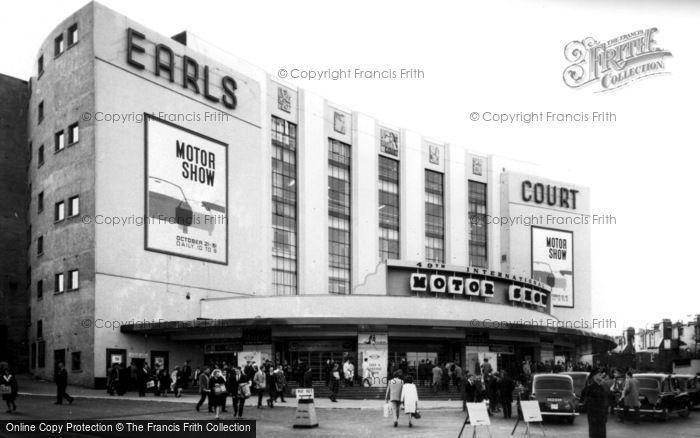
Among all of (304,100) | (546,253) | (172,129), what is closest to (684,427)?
(172,129)

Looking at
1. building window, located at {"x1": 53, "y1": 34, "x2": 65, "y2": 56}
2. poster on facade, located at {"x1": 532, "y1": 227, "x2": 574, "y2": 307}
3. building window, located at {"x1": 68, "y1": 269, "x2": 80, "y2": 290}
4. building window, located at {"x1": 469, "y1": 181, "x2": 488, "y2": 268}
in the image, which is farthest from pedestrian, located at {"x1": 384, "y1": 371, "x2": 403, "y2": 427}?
poster on facade, located at {"x1": 532, "y1": 227, "x2": 574, "y2": 307}

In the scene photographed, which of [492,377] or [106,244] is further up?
[106,244]

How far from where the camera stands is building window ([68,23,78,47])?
49.2 metres

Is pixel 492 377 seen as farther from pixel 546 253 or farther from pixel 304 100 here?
A: pixel 546 253

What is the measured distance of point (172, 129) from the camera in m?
52.1

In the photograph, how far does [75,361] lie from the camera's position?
4581 cm

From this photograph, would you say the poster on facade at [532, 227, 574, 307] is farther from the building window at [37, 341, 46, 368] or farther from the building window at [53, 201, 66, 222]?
the building window at [37, 341, 46, 368]

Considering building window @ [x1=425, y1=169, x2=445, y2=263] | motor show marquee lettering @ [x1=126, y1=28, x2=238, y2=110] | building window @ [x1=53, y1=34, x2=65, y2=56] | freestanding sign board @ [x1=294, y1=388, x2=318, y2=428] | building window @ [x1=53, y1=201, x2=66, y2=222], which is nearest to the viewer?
freestanding sign board @ [x1=294, y1=388, x2=318, y2=428]

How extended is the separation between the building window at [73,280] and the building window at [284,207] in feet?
59.2

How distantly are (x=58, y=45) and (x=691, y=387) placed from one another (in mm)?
41681

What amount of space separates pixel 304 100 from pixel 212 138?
13896 mm

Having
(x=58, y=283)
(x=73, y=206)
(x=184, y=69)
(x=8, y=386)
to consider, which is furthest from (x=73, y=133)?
(x=8, y=386)

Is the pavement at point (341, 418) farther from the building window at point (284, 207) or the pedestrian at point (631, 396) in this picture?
the building window at point (284, 207)

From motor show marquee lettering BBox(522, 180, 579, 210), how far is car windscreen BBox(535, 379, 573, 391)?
5923 cm
